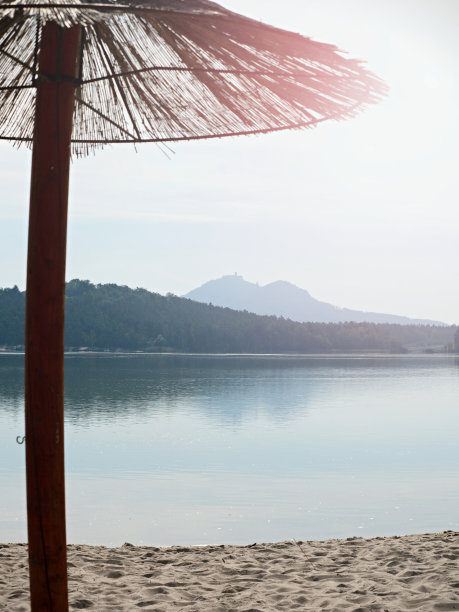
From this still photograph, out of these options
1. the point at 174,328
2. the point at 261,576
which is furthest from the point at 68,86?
the point at 174,328

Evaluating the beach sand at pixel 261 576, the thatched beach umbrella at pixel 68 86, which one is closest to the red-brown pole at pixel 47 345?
the thatched beach umbrella at pixel 68 86

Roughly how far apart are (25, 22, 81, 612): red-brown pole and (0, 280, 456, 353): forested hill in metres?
67.5

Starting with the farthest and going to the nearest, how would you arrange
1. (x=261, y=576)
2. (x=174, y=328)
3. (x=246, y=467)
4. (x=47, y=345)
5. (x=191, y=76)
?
(x=174, y=328), (x=246, y=467), (x=261, y=576), (x=191, y=76), (x=47, y=345)

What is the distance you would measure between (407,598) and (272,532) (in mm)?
2914

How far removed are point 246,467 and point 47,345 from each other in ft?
27.0

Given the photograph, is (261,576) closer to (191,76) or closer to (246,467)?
(191,76)

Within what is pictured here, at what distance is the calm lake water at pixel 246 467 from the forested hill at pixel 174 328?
50.5 metres

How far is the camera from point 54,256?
220cm

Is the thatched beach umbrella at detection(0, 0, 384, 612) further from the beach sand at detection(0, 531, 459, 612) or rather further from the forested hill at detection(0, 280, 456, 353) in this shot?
the forested hill at detection(0, 280, 456, 353)

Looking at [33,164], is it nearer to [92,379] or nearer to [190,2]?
[190,2]

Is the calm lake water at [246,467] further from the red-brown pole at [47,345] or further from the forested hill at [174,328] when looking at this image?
the forested hill at [174,328]

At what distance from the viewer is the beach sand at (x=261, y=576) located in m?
3.30

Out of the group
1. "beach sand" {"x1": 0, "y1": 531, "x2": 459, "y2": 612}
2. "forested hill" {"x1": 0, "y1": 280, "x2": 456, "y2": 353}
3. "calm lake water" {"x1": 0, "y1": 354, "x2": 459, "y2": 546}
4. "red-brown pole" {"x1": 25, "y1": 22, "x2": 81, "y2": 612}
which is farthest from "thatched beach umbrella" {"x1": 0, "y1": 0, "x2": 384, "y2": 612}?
"forested hill" {"x1": 0, "y1": 280, "x2": 456, "y2": 353}

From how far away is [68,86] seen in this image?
7.52 ft
